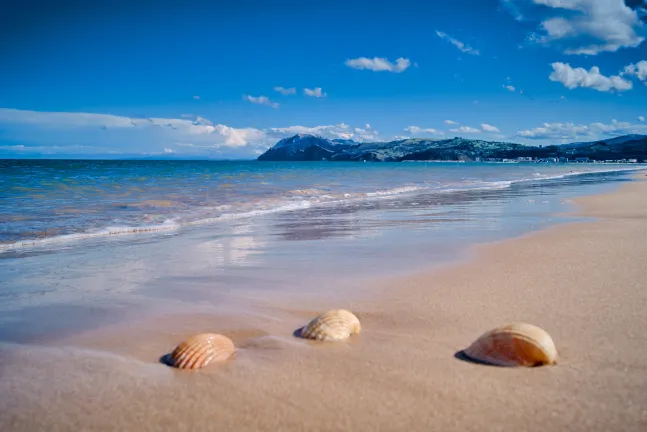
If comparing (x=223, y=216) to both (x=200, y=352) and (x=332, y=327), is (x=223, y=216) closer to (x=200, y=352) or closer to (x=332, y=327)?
(x=332, y=327)

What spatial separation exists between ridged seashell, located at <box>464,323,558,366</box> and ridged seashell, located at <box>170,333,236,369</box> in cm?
196

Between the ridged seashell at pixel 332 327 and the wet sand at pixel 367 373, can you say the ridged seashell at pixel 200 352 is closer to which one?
the wet sand at pixel 367 373

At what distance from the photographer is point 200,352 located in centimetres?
355

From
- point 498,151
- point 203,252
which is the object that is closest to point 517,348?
point 203,252

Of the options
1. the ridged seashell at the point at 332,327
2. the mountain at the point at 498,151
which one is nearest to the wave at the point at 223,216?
the ridged seashell at the point at 332,327

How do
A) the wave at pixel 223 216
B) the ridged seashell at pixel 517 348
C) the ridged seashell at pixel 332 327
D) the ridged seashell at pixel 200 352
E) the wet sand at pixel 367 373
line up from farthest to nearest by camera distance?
the wave at pixel 223 216 → the ridged seashell at pixel 332 327 → the ridged seashell at pixel 200 352 → the ridged seashell at pixel 517 348 → the wet sand at pixel 367 373

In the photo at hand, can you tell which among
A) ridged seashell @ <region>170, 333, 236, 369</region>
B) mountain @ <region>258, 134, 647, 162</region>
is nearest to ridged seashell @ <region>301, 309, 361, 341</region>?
ridged seashell @ <region>170, 333, 236, 369</region>

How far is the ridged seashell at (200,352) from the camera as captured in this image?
11.5 feet

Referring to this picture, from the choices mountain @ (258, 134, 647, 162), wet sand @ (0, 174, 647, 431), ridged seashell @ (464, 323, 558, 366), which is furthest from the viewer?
mountain @ (258, 134, 647, 162)

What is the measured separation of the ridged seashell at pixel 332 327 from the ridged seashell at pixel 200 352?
0.75m

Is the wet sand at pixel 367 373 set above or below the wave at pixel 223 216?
below

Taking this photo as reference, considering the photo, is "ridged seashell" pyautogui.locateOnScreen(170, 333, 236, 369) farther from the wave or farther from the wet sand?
the wave

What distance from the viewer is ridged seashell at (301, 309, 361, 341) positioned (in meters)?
4.00

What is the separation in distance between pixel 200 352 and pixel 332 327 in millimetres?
1136
